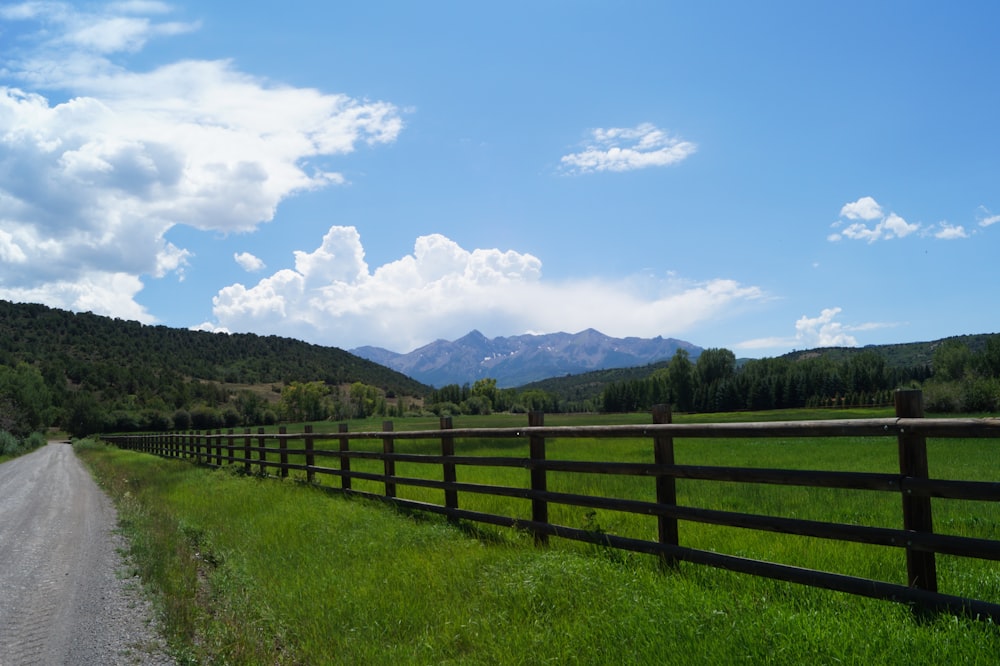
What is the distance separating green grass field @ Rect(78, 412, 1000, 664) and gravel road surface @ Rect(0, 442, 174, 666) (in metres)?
0.35

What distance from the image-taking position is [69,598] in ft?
25.1

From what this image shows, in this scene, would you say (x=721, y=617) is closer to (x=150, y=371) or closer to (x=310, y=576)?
(x=310, y=576)

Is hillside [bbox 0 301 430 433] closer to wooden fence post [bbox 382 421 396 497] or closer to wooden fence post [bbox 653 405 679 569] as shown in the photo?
wooden fence post [bbox 382 421 396 497]

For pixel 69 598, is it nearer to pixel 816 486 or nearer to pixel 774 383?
pixel 816 486

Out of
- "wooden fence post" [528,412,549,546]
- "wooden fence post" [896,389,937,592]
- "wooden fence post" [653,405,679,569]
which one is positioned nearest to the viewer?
"wooden fence post" [896,389,937,592]

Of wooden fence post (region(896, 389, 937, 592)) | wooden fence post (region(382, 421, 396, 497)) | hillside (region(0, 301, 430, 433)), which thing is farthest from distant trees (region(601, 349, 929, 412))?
wooden fence post (region(896, 389, 937, 592))

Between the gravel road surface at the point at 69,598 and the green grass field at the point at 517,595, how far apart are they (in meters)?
0.35

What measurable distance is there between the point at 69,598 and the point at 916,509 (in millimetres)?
8490

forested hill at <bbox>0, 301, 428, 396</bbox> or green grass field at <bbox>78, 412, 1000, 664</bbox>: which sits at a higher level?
forested hill at <bbox>0, 301, 428, 396</bbox>

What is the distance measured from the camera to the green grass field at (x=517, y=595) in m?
4.08

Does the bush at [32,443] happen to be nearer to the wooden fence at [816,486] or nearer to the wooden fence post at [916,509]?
the wooden fence at [816,486]

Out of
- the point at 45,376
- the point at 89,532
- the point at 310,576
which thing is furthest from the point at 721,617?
the point at 45,376

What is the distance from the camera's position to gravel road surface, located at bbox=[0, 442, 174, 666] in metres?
5.85

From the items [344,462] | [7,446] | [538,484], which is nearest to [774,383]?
[7,446]
